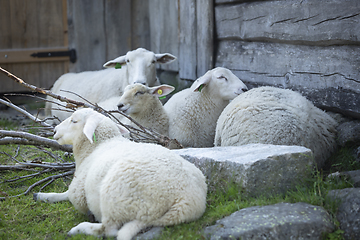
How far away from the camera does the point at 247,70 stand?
5402 mm

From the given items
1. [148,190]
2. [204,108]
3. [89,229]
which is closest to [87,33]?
[204,108]

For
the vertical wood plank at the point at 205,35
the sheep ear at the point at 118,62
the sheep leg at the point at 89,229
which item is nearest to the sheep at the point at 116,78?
the sheep ear at the point at 118,62

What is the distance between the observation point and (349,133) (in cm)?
381

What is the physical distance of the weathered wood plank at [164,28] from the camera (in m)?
7.87

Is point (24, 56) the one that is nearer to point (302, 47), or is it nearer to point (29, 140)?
point (29, 140)

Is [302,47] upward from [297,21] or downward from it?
downward

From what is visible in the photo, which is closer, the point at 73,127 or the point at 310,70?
the point at 73,127

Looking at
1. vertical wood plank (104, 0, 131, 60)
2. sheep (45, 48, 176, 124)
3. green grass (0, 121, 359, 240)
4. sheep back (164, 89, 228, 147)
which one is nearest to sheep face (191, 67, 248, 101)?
sheep back (164, 89, 228, 147)

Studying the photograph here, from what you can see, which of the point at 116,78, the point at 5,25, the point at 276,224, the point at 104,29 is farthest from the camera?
the point at 104,29

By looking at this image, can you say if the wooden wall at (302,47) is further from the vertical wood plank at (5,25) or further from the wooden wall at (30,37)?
the vertical wood plank at (5,25)

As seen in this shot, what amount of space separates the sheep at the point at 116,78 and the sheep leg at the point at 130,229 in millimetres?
3201

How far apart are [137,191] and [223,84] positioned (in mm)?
2550

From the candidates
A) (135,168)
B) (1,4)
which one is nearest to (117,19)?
(1,4)

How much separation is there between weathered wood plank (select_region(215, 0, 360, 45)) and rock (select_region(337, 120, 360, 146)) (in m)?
0.84
